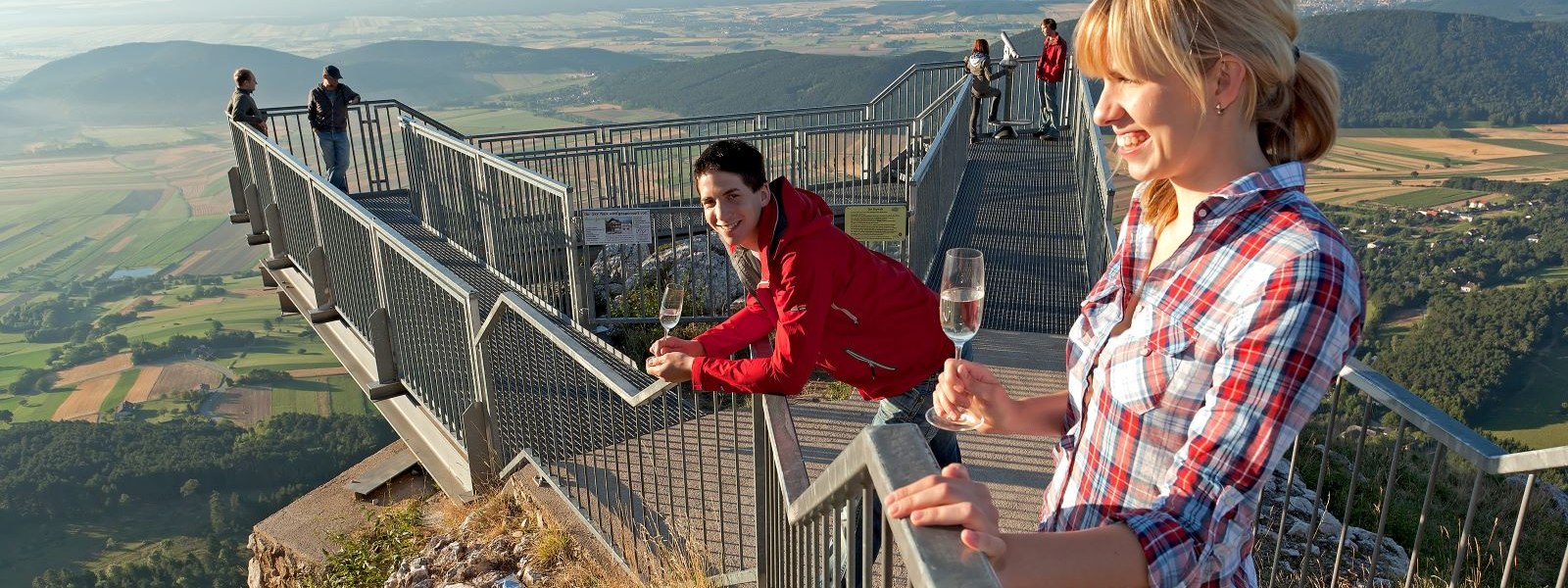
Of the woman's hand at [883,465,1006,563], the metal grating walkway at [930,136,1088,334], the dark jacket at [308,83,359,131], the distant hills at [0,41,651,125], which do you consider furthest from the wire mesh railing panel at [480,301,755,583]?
the distant hills at [0,41,651,125]

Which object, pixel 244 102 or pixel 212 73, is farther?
pixel 212 73

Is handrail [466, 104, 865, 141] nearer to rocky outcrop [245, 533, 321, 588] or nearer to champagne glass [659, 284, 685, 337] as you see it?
rocky outcrop [245, 533, 321, 588]

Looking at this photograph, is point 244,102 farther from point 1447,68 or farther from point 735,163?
point 1447,68

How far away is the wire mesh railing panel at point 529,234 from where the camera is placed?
29.3 ft

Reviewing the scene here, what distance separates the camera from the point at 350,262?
23.2ft

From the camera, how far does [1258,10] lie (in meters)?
1.33

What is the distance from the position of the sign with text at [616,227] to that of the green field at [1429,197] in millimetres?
64399

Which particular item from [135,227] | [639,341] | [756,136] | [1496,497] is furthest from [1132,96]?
[135,227]

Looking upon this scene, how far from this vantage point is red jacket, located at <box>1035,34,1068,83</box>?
14.4 meters

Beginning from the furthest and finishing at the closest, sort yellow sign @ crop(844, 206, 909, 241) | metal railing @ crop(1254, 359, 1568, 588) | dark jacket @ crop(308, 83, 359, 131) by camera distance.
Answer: dark jacket @ crop(308, 83, 359, 131)
yellow sign @ crop(844, 206, 909, 241)
metal railing @ crop(1254, 359, 1568, 588)

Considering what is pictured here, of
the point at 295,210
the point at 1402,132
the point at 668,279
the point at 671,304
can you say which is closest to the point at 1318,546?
the point at 671,304

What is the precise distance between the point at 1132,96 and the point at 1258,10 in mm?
198

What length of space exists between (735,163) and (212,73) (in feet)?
679

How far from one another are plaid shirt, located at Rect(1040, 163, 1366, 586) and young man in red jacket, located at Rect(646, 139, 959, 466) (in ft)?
5.38
